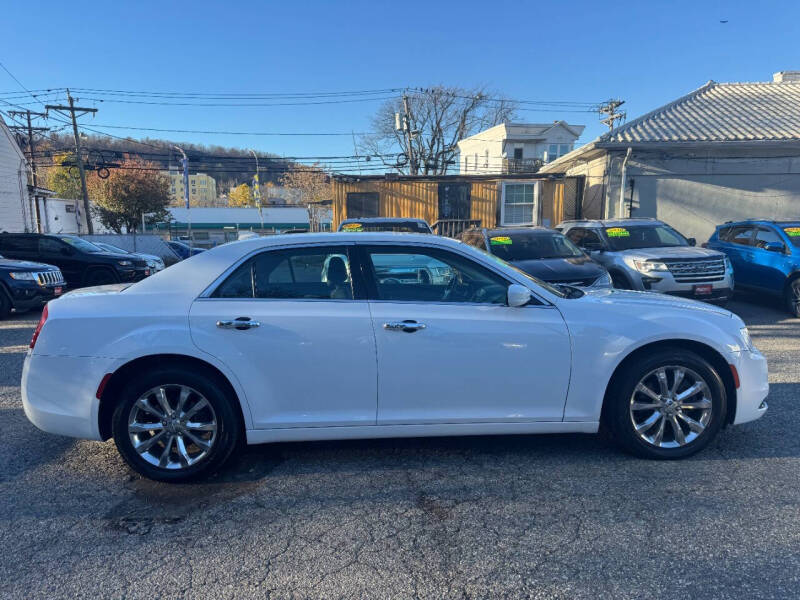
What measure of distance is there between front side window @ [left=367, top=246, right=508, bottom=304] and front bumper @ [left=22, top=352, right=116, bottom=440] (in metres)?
1.80

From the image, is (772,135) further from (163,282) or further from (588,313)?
(163,282)

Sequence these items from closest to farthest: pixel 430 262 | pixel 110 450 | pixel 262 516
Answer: pixel 262 516
pixel 430 262
pixel 110 450

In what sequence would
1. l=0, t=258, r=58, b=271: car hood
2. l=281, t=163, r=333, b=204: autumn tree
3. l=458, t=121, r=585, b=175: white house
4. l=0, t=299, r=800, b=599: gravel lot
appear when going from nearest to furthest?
l=0, t=299, r=800, b=599: gravel lot
l=0, t=258, r=58, b=271: car hood
l=458, t=121, r=585, b=175: white house
l=281, t=163, r=333, b=204: autumn tree

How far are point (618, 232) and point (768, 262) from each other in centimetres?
259

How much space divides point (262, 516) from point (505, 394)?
5.44 feet

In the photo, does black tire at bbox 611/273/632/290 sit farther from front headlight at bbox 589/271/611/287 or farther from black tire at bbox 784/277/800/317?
black tire at bbox 784/277/800/317

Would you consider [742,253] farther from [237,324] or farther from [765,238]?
[237,324]

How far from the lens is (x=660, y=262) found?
28.6 ft

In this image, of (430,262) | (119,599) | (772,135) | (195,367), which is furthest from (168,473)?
(772,135)

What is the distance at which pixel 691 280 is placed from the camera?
28.2ft

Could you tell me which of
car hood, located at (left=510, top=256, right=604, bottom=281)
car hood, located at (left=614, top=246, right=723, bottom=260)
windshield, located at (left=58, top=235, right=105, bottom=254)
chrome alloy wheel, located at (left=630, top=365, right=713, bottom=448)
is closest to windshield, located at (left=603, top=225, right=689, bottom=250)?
car hood, located at (left=614, top=246, right=723, bottom=260)

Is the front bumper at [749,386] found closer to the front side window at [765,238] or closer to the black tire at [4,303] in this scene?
the front side window at [765,238]

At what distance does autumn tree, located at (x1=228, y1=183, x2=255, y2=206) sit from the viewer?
9039 cm

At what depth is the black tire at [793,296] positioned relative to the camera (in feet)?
28.9
